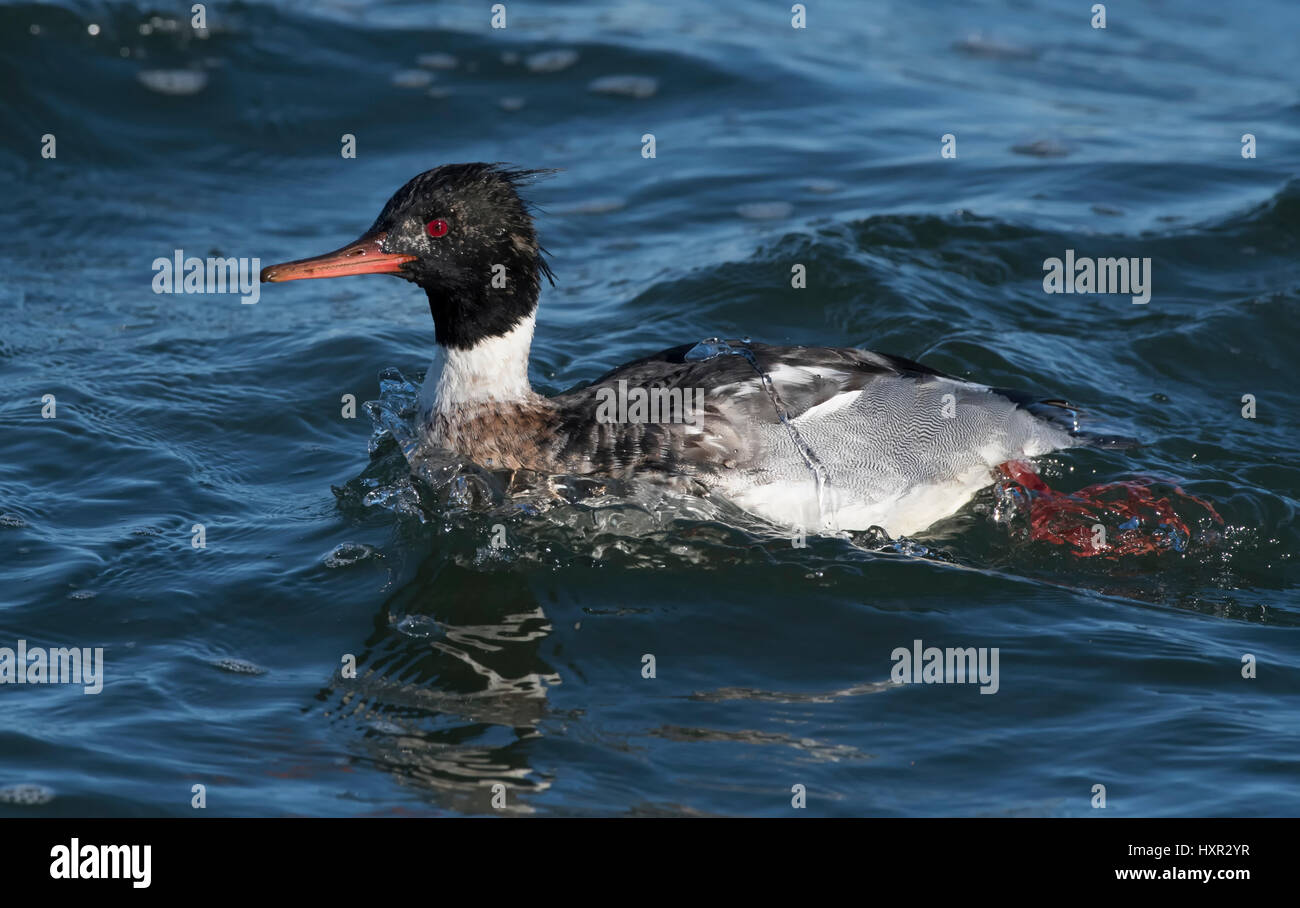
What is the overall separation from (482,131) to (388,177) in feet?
4.63

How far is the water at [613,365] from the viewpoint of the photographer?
6.45 meters

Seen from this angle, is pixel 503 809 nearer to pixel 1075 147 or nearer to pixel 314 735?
pixel 314 735

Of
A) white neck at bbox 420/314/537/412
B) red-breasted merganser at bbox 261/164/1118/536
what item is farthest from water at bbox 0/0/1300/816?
white neck at bbox 420/314/537/412

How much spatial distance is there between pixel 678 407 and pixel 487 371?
1.16m

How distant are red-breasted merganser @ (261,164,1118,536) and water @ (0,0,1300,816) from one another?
0.23 metres

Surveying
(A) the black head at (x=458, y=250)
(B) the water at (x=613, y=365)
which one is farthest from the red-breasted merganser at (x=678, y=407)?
(B) the water at (x=613, y=365)

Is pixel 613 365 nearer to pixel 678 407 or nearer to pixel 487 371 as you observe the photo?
pixel 487 371

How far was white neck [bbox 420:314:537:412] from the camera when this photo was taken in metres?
8.30

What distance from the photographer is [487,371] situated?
8305mm

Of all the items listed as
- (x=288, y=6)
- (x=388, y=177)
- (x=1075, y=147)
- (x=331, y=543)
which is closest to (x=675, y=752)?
(x=331, y=543)

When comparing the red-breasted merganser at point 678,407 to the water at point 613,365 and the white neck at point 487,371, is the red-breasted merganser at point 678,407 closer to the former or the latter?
the white neck at point 487,371

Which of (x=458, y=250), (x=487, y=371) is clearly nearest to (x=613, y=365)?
(x=487, y=371)

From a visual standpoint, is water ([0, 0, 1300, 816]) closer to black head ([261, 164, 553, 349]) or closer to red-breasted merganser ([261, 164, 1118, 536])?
red-breasted merganser ([261, 164, 1118, 536])

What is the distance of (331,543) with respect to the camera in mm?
8219
